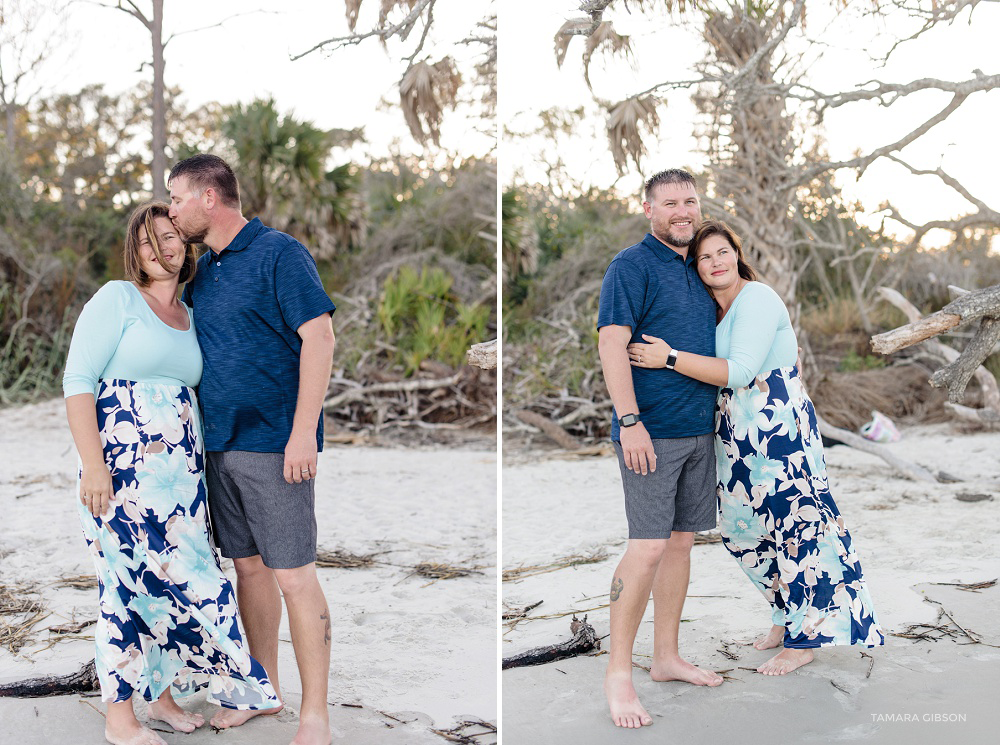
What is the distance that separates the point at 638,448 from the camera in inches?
120

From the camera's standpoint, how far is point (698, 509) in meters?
3.26

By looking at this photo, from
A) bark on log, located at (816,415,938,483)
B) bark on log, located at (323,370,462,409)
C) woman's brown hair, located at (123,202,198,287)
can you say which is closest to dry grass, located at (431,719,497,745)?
woman's brown hair, located at (123,202,198,287)

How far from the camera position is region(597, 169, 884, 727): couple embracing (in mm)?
3098

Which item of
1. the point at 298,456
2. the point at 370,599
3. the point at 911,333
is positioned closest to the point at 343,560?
the point at 370,599

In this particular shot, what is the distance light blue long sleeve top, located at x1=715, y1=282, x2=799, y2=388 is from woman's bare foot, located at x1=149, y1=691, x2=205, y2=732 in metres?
2.22

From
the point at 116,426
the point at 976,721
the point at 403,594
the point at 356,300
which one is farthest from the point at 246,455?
the point at 356,300

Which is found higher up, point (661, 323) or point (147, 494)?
point (661, 323)

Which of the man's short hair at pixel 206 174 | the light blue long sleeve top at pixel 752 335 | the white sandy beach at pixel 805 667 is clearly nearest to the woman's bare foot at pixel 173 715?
the white sandy beach at pixel 805 667

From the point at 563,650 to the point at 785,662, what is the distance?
905 mm

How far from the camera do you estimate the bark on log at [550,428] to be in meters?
9.77

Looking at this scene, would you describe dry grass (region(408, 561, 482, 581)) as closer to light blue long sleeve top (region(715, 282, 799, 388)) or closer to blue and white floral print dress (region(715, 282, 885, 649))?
blue and white floral print dress (region(715, 282, 885, 649))

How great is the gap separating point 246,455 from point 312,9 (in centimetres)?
1164

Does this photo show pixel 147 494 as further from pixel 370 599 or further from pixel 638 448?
pixel 370 599

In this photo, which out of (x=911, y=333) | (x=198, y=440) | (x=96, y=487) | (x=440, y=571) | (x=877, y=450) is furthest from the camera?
(x=877, y=450)
